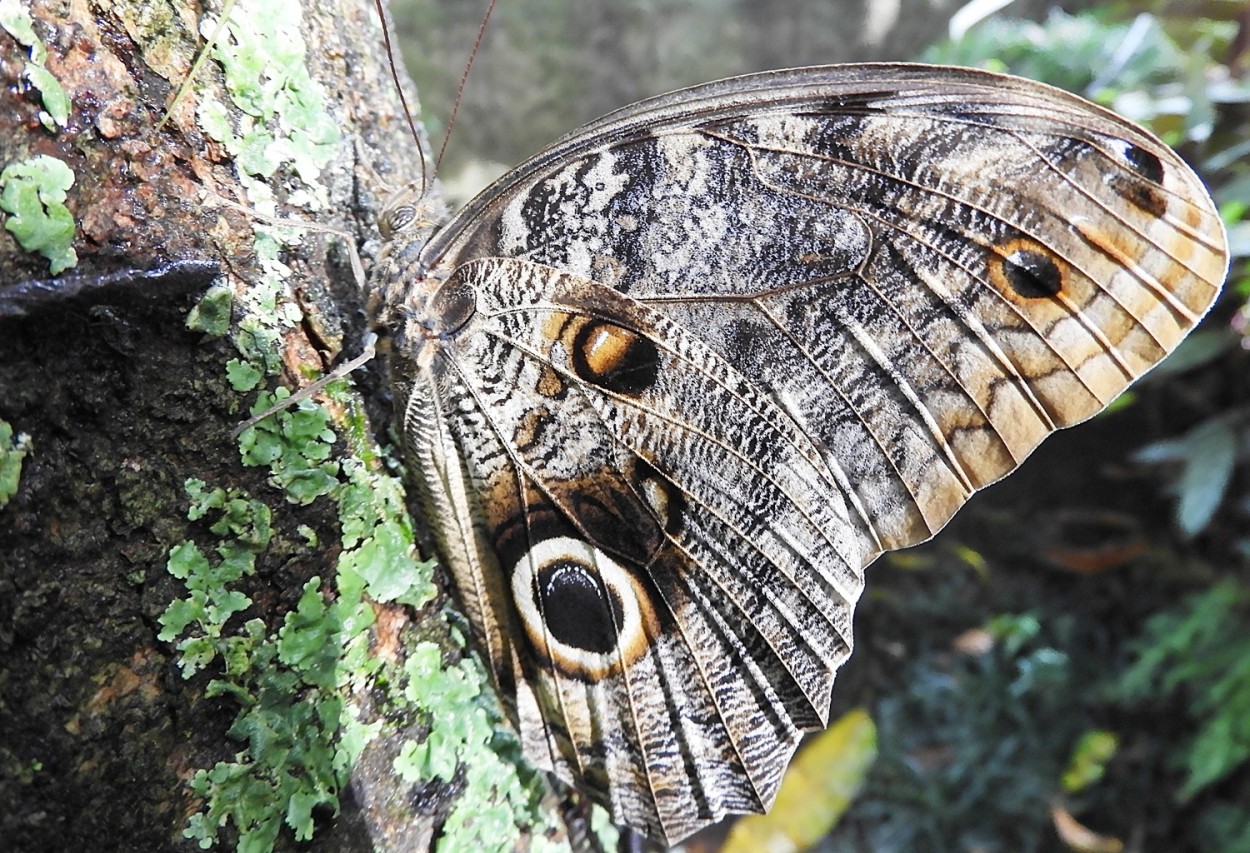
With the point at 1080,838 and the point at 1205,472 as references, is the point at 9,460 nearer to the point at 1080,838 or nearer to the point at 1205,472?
the point at 1205,472

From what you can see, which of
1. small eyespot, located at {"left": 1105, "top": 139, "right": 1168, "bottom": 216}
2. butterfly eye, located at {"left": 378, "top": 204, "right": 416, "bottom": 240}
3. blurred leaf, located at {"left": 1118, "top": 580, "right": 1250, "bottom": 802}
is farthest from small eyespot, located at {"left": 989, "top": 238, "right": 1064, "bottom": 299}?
blurred leaf, located at {"left": 1118, "top": 580, "right": 1250, "bottom": 802}

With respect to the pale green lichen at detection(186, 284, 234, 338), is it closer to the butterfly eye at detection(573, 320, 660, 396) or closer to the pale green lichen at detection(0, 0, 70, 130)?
the pale green lichen at detection(0, 0, 70, 130)

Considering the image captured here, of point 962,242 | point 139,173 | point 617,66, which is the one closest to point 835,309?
point 962,242

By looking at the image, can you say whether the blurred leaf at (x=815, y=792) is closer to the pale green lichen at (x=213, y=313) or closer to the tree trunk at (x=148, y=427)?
the tree trunk at (x=148, y=427)

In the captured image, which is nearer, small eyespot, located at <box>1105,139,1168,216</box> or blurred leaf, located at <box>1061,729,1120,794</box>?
small eyespot, located at <box>1105,139,1168,216</box>

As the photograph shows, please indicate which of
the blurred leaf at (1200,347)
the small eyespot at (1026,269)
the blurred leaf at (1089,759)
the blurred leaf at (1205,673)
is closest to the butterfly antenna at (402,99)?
the small eyespot at (1026,269)
